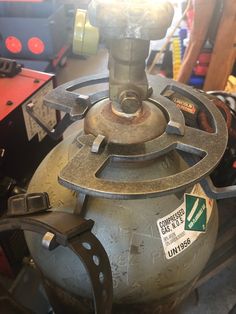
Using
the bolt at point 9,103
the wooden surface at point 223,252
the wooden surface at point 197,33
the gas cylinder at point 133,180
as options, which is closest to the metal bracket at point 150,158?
the gas cylinder at point 133,180

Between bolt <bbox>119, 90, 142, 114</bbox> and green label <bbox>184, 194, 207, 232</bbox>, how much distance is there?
18cm

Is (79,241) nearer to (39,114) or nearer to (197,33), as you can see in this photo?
(39,114)

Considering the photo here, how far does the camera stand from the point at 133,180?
0.52m

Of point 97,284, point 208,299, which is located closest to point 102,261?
point 97,284

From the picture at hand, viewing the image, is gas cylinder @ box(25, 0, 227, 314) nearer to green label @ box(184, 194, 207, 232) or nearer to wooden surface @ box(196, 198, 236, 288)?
green label @ box(184, 194, 207, 232)

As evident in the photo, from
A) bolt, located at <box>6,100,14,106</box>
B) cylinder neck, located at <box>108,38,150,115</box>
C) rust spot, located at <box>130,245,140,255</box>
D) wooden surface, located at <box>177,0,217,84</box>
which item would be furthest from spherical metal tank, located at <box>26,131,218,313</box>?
wooden surface, located at <box>177,0,217,84</box>

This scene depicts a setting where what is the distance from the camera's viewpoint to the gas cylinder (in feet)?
1.44

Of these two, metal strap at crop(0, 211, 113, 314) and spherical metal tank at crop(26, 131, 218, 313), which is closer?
metal strap at crop(0, 211, 113, 314)

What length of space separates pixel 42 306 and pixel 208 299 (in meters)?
0.51

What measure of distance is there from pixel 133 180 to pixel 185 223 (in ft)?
0.41

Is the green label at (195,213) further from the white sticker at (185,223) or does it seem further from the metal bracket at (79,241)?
the metal bracket at (79,241)

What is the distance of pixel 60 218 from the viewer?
17.4 inches

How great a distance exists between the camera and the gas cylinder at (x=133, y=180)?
440 mm

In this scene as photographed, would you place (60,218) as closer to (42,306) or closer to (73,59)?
(42,306)
